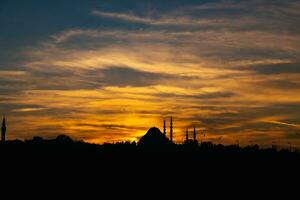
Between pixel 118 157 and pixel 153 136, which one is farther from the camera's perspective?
pixel 153 136

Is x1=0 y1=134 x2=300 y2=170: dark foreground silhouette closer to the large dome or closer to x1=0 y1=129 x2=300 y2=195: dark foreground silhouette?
x1=0 y1=129 x2=300 y2=195: dark foreground silhouette

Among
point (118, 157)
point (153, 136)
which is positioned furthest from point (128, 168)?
point (153, 136)

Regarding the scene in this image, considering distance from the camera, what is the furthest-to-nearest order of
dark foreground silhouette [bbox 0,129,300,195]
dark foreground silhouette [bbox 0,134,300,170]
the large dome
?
the large dome < dark foreground silhouette [bbox 0,134,300,170] < dark foreground silhouette [bbox 0,129,300,195]

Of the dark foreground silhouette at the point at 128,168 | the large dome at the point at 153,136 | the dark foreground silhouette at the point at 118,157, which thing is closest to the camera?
the dark foreground silhouette at the point at 128,168

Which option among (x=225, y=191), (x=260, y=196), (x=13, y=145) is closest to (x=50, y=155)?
(x=13, y=145)

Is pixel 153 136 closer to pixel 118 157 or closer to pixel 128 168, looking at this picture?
pixel 118 157

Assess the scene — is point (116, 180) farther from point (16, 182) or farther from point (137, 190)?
point (16, 182)

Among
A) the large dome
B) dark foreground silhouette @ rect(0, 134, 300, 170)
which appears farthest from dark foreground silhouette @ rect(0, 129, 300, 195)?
the large dome

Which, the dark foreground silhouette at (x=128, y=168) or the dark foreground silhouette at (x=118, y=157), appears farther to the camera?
the dark foreground silhouette at (x=118, y=157)

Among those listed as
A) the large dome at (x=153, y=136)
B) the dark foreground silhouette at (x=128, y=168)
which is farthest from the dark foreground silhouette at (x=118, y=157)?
the large dome at (x=153, y=136)

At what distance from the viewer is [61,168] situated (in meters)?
32.9

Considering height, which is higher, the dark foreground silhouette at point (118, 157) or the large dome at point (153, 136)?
the large dome at point (153, 136)

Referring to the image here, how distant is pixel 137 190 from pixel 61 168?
20.8ft

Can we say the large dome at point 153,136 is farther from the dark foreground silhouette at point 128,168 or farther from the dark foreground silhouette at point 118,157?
the dark foreground silhouette at point 128,168
